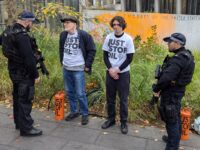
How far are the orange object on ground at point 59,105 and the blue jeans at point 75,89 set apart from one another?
14 cm

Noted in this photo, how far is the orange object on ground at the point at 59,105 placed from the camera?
548cm

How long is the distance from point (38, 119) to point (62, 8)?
3188 millimetres

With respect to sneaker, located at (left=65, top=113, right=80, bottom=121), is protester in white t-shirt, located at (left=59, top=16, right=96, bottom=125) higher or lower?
higher

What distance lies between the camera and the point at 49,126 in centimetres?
538

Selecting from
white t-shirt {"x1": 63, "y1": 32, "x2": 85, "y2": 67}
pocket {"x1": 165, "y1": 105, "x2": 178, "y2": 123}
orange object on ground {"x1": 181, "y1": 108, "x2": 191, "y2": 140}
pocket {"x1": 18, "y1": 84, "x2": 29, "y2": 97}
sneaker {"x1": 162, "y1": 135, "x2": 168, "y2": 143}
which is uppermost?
white t-shirt {"x1": 63, "y1": 32, "x2": 85, "y2": 67}

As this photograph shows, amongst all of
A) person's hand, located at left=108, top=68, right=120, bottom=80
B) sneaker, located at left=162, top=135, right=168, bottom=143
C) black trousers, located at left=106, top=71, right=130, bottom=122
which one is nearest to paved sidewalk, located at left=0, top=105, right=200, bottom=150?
sneaker, located at left=162, top=135, right=168, bottom=143

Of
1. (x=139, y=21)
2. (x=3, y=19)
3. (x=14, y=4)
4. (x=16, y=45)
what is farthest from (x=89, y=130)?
(x=3, y=19)

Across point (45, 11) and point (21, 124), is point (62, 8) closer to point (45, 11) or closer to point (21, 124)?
point (45, 11)

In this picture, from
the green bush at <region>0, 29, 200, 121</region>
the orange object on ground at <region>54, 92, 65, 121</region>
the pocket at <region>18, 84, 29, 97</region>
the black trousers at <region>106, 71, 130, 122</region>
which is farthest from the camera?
the green bush at <region>0, 29, 200, 121</region>

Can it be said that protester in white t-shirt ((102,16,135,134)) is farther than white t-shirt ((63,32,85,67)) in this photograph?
No

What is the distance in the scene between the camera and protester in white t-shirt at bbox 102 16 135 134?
486 centimetres

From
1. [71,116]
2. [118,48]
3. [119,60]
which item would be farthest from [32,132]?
[118,48]

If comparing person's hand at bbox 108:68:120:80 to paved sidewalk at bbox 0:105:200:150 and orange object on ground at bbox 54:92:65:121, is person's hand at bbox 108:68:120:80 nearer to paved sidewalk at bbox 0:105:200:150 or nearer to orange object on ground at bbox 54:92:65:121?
paved sidewalk at bbox 0:105:200:150

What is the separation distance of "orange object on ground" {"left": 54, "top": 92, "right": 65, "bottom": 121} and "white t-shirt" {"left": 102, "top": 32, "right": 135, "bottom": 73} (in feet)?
3.67
